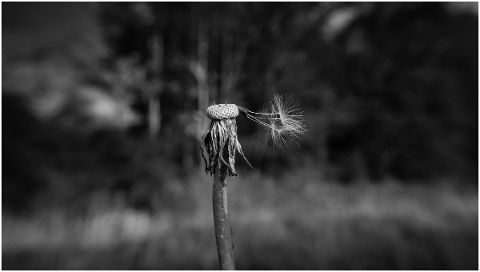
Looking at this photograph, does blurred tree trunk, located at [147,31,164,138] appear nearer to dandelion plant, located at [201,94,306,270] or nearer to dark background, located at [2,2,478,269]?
dark background, located at [2,2,478,269]

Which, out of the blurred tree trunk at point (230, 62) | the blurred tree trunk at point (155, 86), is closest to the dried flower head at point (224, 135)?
the blurred tree trunk at point (230, 62)

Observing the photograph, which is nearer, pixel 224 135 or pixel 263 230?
pixel 224 135

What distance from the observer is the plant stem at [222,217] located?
401mm

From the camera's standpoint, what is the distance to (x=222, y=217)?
0.41m

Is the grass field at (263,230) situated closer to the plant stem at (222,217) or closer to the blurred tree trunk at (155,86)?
the blurred tree trunk at (155,86)

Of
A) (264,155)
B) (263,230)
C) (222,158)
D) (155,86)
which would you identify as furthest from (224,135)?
(155,86)

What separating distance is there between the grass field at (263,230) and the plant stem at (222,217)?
13.6 feet

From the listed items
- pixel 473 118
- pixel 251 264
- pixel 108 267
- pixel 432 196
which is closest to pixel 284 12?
pixel 251 264

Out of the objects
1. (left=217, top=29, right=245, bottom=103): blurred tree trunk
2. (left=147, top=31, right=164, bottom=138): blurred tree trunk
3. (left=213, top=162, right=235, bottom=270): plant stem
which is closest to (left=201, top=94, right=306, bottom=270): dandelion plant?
(left=213, top=162, right=235, bottom=270): plant stem

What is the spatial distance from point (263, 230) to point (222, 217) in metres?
6.35

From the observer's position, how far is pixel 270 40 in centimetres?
709

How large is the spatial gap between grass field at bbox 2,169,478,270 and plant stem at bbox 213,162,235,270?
4149 mm

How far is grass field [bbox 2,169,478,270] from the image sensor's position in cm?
521

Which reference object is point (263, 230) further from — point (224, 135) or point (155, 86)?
point (224, 135)
